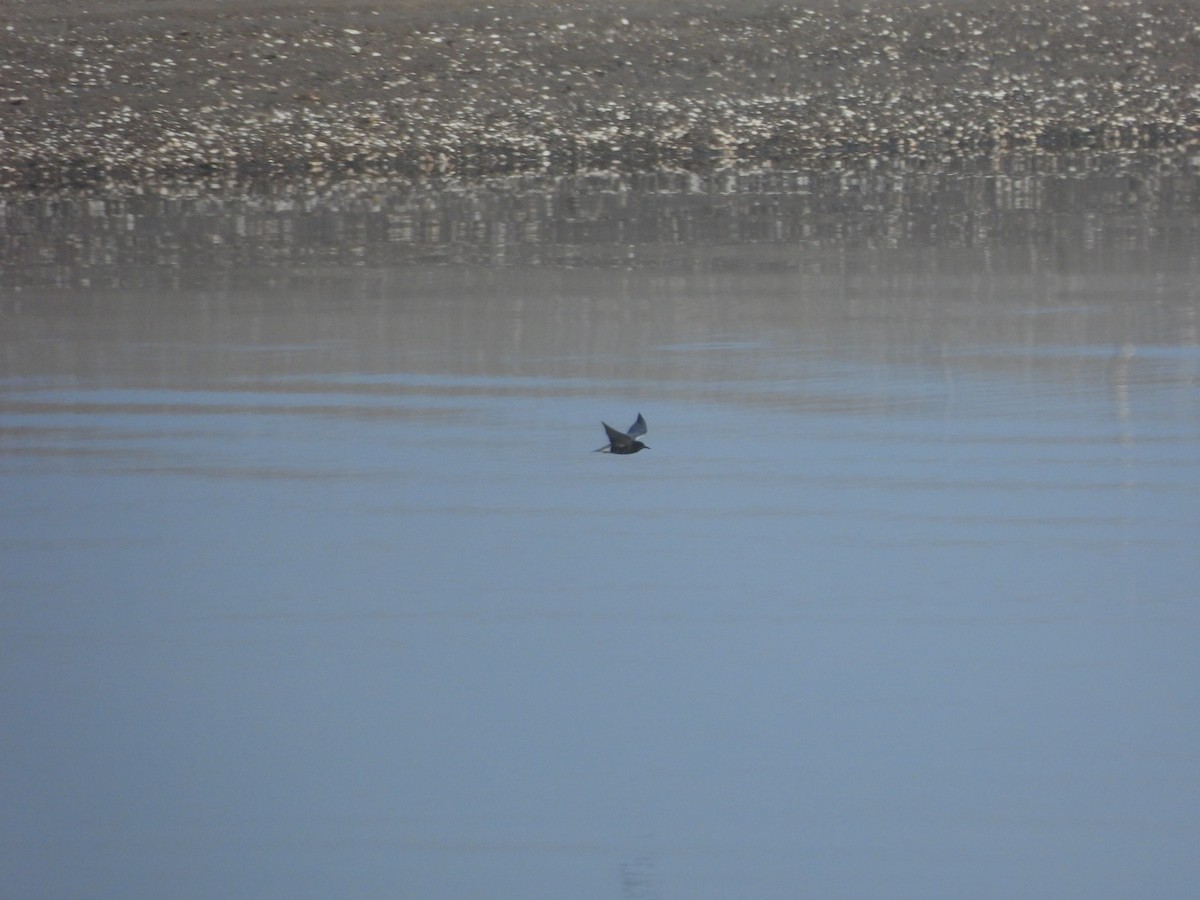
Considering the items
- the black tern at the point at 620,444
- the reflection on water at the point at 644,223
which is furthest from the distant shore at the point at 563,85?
the black tern at the point at 620,444

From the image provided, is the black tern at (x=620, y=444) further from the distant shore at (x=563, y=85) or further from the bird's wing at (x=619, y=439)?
the distant shore at (x=563, y=85)

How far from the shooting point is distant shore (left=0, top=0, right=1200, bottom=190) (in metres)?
12.8

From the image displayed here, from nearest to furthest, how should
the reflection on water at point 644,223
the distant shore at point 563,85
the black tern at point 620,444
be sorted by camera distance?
1. the black tern at point 620,444
2. the reflection on water at point 644,223
3. the distant shore at point 563,85

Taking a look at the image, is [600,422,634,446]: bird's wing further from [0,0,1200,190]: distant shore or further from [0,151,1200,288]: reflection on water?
[0,0,1200,190]: distant shore

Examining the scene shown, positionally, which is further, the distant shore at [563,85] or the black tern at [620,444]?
the distant shore at [563,85]

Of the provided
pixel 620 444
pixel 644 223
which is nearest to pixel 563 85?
pixel 644 223

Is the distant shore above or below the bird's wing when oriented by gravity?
above

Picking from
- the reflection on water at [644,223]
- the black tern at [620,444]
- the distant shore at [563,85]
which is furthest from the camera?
the distant shore at [563,85]

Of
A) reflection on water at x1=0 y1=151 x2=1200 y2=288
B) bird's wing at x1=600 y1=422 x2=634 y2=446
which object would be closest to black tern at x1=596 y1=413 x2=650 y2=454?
bird's wing at x1=600 y1=422 x2=634 y2=446

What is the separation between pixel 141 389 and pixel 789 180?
6.31m

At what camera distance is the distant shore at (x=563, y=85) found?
12.8m

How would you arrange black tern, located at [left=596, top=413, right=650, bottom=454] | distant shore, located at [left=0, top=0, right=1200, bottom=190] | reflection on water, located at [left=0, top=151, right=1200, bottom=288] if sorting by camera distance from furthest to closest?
distant shore, located at [left=0, top=0, right=1200, bottom=190], reflection on water, located at [left=0, top=151, right=1200, bottom=288], black tern, located at [left=596, top=413, right=650, bottom=454]

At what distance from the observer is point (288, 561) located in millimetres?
4883

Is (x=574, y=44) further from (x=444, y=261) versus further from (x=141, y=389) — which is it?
(x=141, y=389)
